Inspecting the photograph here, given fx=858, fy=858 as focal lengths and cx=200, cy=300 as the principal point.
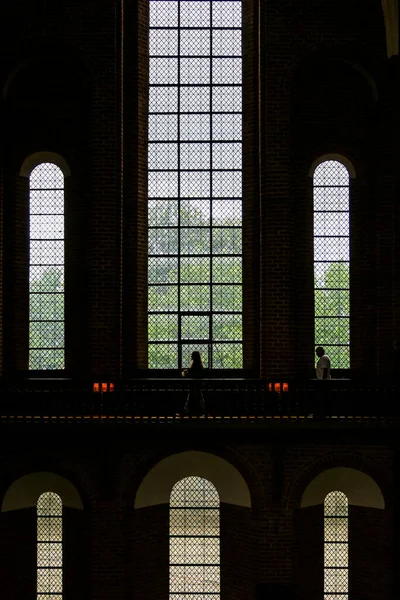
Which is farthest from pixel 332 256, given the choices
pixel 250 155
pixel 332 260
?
pixel 250 155

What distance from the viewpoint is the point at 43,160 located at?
16609 mm

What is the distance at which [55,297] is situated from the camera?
16.6 meters

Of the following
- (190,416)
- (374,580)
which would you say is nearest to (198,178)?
(190,416)

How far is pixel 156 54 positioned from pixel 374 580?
35.2 ft

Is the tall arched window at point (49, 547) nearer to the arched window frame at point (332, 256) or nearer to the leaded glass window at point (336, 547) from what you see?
the leaded glass window at point (336, 547)

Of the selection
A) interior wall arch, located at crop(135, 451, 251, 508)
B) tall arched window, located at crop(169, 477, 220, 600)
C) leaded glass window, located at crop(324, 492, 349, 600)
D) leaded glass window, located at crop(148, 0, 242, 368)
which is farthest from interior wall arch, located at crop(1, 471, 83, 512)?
leaded glass window, located at crop(324, 492, 349, 600)

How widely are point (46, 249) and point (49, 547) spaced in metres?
5.62

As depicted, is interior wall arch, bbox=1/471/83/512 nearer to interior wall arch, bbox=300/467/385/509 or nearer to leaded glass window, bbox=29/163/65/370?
leaded glass window, bbox=29/163/65/370

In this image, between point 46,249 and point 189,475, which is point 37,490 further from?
point 46,249

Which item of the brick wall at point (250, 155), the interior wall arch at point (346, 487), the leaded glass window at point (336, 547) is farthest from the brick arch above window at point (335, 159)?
the leaded glass window at point (336, 547)

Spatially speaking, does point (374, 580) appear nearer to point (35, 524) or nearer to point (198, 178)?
point (35, 524)

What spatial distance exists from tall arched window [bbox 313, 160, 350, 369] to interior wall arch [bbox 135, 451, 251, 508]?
3041 mm

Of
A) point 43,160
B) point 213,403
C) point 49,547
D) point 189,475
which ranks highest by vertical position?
point 43,160

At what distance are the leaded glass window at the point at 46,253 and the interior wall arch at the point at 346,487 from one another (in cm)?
565
